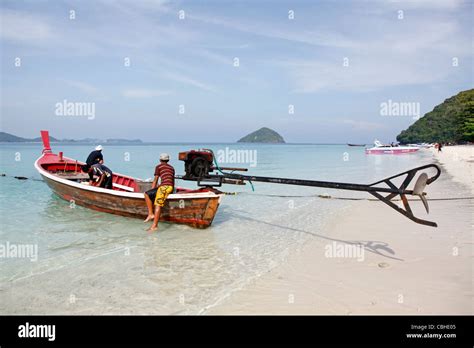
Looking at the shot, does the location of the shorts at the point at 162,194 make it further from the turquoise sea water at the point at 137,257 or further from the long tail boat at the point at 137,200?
the turquoise sea water at the point at 137,257

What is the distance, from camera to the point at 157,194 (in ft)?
29.9

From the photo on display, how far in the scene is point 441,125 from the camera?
11819 cm

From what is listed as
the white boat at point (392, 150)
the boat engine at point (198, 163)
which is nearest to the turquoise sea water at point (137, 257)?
the boat engine at point (198, 163)

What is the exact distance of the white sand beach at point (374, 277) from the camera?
4.57 m

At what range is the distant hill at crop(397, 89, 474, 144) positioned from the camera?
337ft

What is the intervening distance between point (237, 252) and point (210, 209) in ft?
6.25

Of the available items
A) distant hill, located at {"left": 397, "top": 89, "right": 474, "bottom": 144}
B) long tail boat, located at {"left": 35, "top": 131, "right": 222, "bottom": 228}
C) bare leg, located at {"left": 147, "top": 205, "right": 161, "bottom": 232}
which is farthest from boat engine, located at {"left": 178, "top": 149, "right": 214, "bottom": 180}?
distant hill, located at {"left": 397, "top": 89, "right": 474, "bottom": 144}

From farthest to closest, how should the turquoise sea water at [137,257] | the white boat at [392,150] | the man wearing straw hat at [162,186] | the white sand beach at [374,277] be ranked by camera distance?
1. the white boat at [392,150]
2. the man wearing straw hat at [162,186]
3. the turquoise sea water at [137,257]
4. the white sand beach at [374,277]

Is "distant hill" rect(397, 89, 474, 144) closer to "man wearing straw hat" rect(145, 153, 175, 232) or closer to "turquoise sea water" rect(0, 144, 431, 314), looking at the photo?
"turquoise sea water" rect(0, 144, 431, 314)

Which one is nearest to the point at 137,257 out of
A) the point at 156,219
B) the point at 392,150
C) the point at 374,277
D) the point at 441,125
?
the point at 156,219

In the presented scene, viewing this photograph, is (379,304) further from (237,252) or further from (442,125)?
(442,125)

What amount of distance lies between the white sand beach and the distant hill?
10528 centimetres

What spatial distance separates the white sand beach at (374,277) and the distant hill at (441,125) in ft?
345
